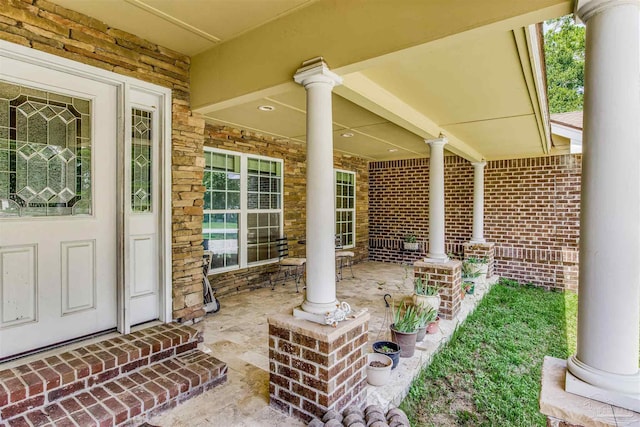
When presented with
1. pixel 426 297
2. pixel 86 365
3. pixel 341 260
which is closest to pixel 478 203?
pixel 341 260

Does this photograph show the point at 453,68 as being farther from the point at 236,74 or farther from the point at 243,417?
the point at 243,417

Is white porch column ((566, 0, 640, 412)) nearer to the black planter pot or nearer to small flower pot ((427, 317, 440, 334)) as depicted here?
the black planter pot

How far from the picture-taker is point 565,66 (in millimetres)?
Result: 12992

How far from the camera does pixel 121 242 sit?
9.30 feet

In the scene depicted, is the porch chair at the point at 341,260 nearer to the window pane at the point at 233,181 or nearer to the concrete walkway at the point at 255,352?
the concrete walkway at the point at 255,352

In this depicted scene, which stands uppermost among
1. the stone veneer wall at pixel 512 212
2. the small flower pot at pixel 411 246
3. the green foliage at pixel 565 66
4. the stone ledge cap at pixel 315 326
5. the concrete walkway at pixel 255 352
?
the green foliage at pixel 565 66

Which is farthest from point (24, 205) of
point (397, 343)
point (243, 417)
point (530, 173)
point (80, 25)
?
point (530, 173)

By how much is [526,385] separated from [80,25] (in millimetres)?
4527

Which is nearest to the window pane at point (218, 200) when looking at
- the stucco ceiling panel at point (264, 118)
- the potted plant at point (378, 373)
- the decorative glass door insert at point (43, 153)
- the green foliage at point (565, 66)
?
the stucco ceiling panel at point (264, 118)

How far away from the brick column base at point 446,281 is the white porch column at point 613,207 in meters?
2.70

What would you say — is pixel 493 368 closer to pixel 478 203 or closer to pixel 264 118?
pixel 264 118

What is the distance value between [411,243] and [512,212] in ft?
6.97

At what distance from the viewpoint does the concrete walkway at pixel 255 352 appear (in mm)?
2150

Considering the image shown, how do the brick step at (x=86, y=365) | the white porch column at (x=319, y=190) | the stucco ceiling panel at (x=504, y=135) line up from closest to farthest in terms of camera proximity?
1. the brick step at (x=86, y=365)
2. the white porch column at (x=319, y=190)
3. the stucco ceiling panel at (x=504, y=135)
